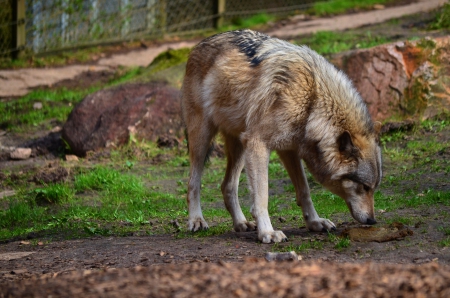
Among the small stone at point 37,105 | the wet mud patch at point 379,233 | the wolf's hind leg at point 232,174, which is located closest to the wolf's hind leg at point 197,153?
the wolf's hind leg at point 232,174

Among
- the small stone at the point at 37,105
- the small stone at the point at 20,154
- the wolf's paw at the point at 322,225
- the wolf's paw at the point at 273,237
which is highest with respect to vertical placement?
the wolf's paw at the point at 273,237

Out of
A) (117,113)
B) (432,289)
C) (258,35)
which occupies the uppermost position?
(258,35)

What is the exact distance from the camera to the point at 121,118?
1014cm

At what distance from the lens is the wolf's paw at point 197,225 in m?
6.11

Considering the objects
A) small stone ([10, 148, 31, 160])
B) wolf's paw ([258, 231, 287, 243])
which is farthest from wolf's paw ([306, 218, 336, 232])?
small stone ([10, 148, 31, 160])

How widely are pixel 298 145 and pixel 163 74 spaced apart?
6.21 metres

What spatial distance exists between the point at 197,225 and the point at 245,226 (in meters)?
0.45

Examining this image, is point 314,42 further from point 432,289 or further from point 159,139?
point 432,289

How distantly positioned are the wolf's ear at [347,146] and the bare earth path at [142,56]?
8795 millimetres

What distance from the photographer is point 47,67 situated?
1375 cm

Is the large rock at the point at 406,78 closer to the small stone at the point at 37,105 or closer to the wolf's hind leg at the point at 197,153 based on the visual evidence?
Result: the wolf's hind leg at the point at 197,153

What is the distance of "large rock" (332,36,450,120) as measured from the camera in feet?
31.4

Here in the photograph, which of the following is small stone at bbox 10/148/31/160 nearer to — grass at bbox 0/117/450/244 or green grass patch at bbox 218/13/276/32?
grass at bbox 0/117/450/244

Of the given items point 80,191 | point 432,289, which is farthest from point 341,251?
point 80,191
